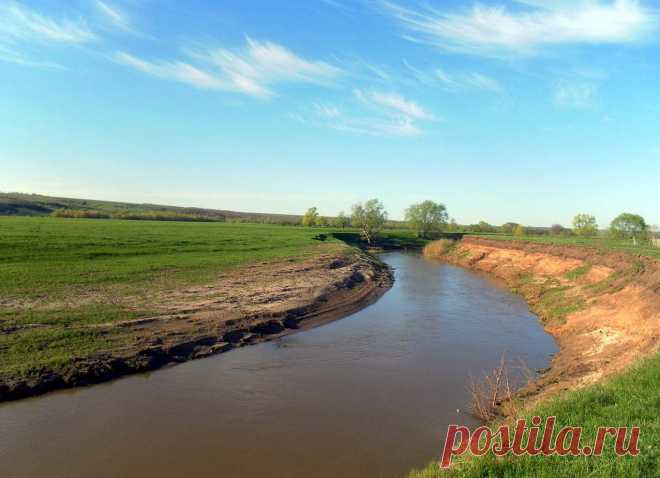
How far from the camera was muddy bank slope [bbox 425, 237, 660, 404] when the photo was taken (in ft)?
48.3

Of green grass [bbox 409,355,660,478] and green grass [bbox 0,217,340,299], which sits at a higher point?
green grass [bbox 409,355,660,478]

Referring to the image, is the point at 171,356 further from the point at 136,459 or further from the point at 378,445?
the point at 378,445

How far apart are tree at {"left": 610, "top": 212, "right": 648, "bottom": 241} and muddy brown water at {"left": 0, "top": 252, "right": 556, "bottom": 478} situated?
6128 centimetres

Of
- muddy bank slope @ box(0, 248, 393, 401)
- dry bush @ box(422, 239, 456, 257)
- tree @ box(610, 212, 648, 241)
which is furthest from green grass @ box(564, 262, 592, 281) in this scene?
tree @ box(610, 212, 648, 241)

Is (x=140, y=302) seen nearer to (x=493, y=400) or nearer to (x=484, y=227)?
(x=493, y=400)

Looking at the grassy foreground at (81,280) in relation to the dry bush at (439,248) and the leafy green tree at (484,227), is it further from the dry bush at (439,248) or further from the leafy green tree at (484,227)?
the leafy green tree at (484,227)

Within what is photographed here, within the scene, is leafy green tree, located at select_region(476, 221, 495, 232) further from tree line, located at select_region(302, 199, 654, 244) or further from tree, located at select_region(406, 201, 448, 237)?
tree, located at select_region(406, 201, 448, 237)

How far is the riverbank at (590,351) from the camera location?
20.6 ft

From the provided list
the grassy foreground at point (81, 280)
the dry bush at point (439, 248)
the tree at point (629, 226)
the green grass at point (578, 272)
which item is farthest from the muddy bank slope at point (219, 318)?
the tree at point (629, 226)

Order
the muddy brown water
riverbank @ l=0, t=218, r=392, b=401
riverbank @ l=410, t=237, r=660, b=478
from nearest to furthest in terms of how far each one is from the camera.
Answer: riverbank @ l=410, t=237, r=660, b=478
the muddy brown water
riverbank @ l=0, t=218, r=392, b=401

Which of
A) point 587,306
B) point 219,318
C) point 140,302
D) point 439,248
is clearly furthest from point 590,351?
point 439,248

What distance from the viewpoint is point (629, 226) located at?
68.3 metres

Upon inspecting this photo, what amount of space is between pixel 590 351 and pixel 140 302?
21264 mm

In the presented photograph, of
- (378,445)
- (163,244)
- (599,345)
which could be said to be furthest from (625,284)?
(163,244)
